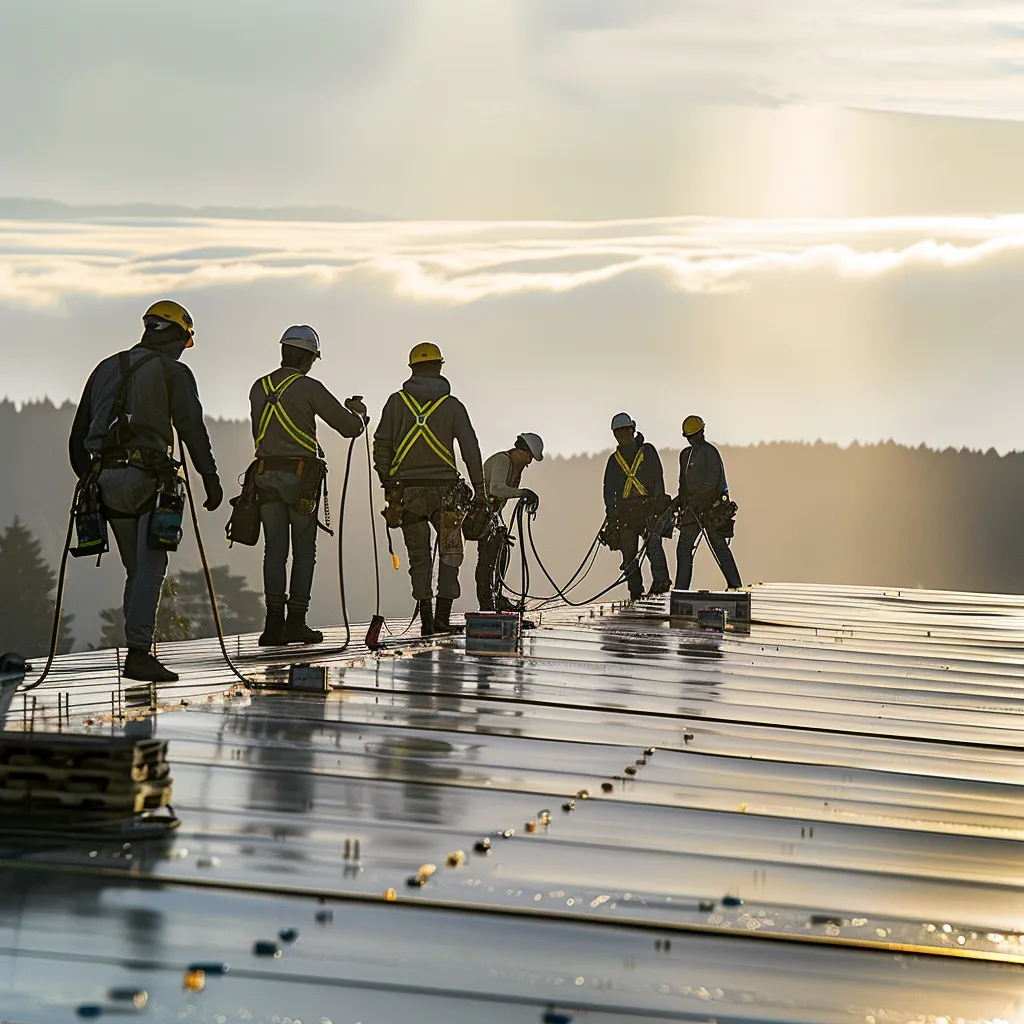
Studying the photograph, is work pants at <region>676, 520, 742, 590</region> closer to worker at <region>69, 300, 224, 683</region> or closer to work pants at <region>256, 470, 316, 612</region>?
work pants at <region>256, 470, 316, 612</region>

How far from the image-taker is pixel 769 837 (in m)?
5.72

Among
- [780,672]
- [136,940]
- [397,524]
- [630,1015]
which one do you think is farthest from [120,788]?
[397,524]

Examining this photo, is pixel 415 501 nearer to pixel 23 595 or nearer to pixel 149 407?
pixel 149 407

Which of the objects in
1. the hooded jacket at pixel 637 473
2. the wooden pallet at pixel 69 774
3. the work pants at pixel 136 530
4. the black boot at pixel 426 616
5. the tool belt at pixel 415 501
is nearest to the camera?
the wooden pallet at pixel 69 774

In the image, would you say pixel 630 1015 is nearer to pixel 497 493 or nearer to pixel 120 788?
pixel 120 788

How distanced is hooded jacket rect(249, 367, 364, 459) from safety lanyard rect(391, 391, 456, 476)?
100 centimetres

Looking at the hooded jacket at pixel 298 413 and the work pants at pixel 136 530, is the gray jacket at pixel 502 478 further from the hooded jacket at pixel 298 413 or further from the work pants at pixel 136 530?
the work pants at pixel 136 530

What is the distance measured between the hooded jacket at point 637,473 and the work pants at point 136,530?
44.0ft

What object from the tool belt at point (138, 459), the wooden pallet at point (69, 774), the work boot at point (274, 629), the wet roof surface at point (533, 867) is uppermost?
the tool belt at point (138, 459)

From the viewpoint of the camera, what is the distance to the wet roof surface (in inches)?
152

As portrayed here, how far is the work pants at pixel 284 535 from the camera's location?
13242mm

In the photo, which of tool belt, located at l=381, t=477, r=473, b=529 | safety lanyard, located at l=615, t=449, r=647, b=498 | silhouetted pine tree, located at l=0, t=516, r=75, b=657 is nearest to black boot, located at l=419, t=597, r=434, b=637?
tool belt, located at l=381, t=477, r=473, b=529

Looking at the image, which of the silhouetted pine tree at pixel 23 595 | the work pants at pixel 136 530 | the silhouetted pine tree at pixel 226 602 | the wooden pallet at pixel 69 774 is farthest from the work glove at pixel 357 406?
the silhouetted pine tree at pixel 226 602

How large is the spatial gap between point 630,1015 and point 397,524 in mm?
10898
